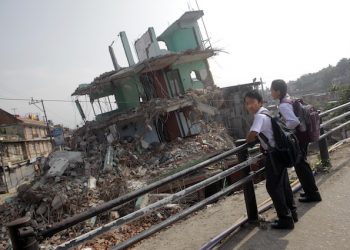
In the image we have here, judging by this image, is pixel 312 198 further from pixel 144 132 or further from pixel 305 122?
pixel 144 132

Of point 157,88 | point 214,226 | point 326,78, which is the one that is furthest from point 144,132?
point 326,78

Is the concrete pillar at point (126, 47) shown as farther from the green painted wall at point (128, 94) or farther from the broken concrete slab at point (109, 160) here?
the broken concrete slab at point (109, 160)

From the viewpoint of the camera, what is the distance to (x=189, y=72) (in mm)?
25688

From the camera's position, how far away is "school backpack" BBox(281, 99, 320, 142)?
4.25 metres

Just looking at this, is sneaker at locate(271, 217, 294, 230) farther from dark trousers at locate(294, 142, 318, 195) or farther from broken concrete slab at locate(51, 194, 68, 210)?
broken concrete slab at locate(51, 194, 68, 210)

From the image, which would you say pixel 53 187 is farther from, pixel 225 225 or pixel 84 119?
pixel 225 225

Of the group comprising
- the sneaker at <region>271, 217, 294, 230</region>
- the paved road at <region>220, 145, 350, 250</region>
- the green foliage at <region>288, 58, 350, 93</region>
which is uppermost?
the green foliage at <region>288, 58, 350, 93</region>

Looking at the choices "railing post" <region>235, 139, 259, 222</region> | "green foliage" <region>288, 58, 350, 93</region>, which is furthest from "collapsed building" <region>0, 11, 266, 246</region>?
"green foliage" <region>288, 58, 350, 93</region>

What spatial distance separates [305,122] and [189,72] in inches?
859

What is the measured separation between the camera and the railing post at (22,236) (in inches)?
85.1

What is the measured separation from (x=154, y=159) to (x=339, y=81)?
1687 inches

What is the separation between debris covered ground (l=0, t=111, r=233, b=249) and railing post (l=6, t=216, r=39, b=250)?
5.63 metres

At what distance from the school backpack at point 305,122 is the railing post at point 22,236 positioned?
130 inches

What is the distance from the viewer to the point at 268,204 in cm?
447
